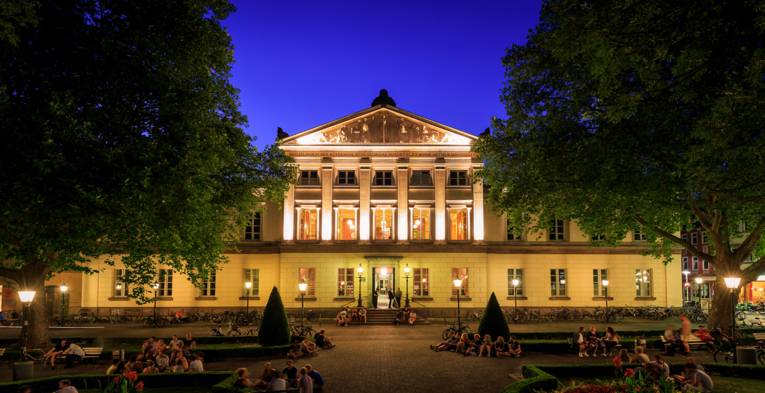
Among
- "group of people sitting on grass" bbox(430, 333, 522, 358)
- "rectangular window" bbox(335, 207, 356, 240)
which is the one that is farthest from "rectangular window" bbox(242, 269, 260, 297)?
"group of people sitting on grass" bbox(430, 333, 522, 358)

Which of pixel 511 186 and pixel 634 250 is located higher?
pixel 511 186

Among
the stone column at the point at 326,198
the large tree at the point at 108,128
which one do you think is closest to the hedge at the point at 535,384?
the large tree at the point at 108,128

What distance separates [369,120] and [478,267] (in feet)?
45.0

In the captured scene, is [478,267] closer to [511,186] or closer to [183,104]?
[511,186]

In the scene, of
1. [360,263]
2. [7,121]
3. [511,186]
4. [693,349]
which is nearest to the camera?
[7,121]

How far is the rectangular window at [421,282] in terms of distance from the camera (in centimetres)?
4350

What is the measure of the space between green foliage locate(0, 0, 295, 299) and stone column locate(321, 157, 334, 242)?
19.7 meters

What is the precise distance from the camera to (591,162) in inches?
979

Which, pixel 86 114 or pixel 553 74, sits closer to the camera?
pixel 86 114

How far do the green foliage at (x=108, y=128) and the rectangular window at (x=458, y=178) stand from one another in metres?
23.5

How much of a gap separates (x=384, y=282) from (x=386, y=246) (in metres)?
3.07

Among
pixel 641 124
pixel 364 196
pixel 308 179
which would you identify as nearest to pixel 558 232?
pixel 364 196

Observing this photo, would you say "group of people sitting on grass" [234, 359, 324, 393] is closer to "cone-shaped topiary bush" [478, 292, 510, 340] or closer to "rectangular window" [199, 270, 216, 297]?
"cone-shaped topiary bush" [478, 292, 510, 340]

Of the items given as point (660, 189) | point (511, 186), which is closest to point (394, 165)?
point (511, 186)
